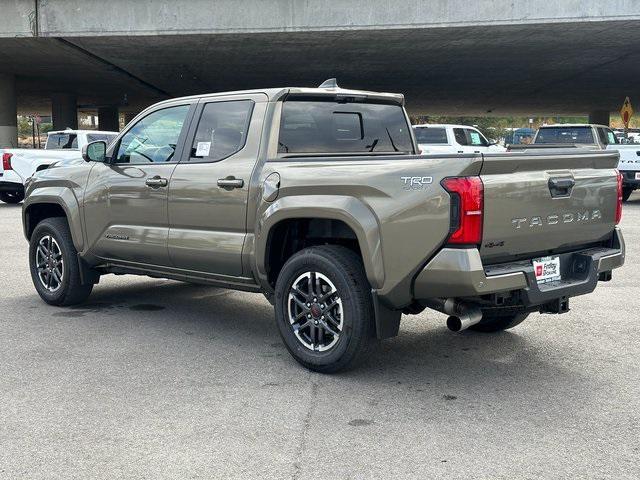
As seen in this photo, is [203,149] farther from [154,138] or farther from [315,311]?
[315,311]

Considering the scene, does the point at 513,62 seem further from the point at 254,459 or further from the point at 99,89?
the point at 254,459

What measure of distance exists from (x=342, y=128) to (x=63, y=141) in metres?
14.4

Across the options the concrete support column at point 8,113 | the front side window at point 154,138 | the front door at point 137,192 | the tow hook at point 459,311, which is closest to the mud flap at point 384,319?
the tow hook at point 459,311

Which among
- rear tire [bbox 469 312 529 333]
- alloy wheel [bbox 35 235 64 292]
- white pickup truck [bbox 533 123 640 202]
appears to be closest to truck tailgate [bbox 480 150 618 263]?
rear tire [bbox 469 312 529 333]

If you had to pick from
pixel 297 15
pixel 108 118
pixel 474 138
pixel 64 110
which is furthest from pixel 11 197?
pixel 108 118

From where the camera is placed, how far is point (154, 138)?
6.40 metres

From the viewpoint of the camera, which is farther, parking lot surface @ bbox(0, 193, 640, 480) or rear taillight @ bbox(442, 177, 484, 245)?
rear taillight @ bbox(442, 177, 484, 245)

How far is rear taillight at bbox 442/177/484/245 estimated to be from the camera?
4273 mm

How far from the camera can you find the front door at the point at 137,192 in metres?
6.10

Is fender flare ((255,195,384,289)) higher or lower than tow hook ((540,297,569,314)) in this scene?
higher

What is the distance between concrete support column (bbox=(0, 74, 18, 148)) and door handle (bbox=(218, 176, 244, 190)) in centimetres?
2388

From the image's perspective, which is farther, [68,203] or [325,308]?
[68,203]

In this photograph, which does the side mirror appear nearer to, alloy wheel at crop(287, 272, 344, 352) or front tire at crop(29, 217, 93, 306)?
front tire at crop(29, 217, 93, 306)

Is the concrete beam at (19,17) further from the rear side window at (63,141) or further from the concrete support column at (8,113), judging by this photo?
the concrete support column at (8,113)
